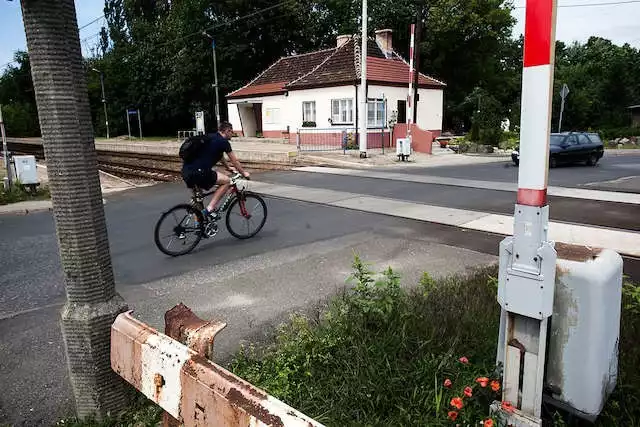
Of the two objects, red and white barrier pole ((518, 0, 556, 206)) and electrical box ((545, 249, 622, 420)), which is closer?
red and white barrier pole ((518, 0, 556, 206))

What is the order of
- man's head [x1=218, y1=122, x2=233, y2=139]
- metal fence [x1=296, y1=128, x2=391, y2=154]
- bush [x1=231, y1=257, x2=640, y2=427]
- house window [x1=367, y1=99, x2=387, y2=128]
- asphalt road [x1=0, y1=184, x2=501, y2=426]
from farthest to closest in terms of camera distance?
house window [x1=367, y1=99, x2=387, y2=128] < metal fence [x1=296, y1=128, x2=391, y2=154] < man's head [x1=218, y1=122, x2=233, y2=139] < asphalt road [x1=0, y1=184, x2=501, y2=426] < bush [x1=231, y1=257, x2=640, y2=427]

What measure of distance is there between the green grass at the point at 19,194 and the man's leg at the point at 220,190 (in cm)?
743

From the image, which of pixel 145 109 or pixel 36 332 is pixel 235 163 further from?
pixel 145 109

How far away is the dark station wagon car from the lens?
1853 cm

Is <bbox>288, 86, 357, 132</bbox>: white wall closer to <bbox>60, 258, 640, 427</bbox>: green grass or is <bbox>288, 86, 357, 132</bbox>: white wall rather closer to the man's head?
the man's head

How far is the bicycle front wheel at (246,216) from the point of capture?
7508 millimetres

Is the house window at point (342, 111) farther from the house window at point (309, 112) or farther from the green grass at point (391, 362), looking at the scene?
the green grass at point (391, 362)

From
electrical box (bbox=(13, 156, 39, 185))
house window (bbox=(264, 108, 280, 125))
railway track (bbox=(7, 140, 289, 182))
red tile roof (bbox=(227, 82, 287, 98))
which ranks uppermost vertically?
red tile roof (bbox=(227, 82, 287, 98))

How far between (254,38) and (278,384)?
45.1 meters

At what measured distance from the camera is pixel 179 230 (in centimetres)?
684

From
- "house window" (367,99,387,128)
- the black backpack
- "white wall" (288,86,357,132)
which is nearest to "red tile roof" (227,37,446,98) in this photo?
"white wall" (288,86,357,132)

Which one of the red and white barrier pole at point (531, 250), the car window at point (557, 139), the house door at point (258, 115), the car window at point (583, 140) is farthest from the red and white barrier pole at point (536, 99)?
the house door at point (258, 115)

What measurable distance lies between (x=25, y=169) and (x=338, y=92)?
18.1m

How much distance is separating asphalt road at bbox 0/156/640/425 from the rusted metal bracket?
1276mm
